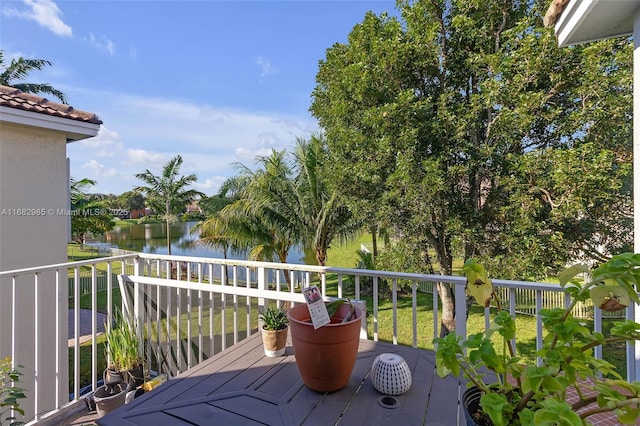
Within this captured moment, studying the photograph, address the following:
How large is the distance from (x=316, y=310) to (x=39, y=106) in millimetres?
3747

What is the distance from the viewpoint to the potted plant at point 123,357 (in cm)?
302

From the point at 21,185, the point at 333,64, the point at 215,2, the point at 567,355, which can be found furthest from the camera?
the point at 333,64

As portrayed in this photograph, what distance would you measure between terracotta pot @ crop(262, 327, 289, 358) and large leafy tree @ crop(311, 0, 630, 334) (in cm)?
429

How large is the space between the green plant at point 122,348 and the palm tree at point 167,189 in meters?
15.9

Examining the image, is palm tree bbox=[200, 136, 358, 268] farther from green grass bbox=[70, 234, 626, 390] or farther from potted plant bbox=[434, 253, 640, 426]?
potted plant bbox=[434, 253, 640, 426]

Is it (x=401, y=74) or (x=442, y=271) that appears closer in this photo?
(x=401, y=74)

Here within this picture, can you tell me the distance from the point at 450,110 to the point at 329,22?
3256mm

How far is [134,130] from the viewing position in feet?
31.4

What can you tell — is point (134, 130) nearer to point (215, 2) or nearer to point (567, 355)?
point (215, 2)

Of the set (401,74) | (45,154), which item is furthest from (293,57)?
(45,154)

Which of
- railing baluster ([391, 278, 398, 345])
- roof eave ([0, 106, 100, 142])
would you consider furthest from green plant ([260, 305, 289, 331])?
roof eave ([0, 106, 100, 142])

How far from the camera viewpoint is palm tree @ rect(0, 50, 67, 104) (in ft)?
38.2

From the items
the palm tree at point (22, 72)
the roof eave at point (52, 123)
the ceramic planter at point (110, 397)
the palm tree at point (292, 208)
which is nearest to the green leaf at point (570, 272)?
the ceramic planter at point (110, 397)

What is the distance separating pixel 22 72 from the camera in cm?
1200
